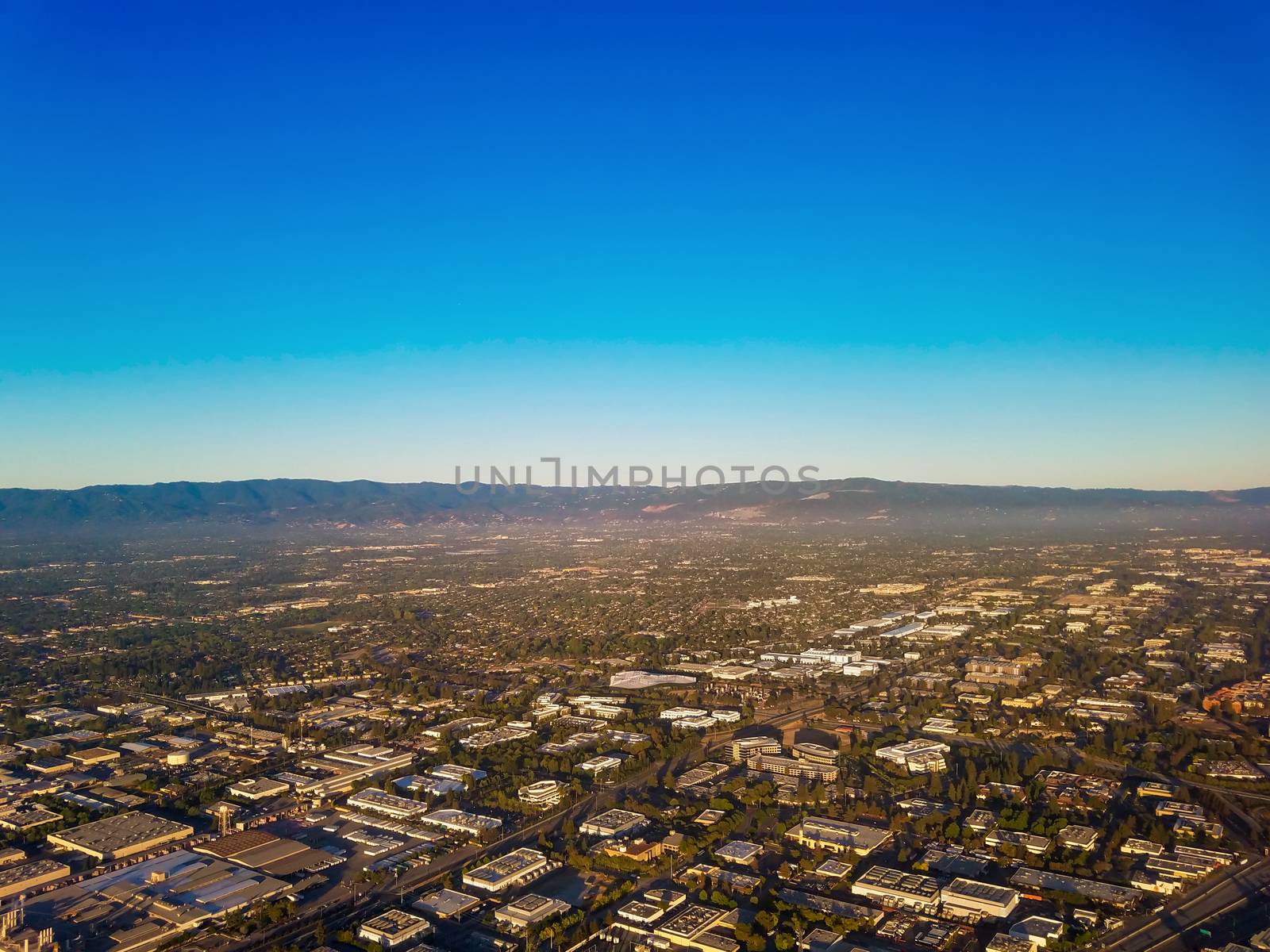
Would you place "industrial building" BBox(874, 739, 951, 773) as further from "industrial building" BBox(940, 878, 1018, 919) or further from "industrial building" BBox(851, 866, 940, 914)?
"industrial building" BBox(940, 878, 1018, 919)

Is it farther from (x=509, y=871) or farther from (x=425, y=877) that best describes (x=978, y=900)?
(x=425, y=877)

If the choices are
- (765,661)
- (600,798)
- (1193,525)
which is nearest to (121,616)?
(765,661)

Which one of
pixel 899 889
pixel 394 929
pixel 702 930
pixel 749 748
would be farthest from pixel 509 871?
pixel 749 748

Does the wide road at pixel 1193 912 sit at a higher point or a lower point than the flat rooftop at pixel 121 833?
lower

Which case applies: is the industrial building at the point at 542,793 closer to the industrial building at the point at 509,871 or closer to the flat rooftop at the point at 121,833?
the industrial building at the point at 509,871

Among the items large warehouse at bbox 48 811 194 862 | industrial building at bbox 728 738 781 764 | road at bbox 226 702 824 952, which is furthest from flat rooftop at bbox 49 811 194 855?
industrial building at bbox 728 738 781 764

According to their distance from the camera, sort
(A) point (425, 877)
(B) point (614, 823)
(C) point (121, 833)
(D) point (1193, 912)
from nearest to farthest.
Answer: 1. (D) point (1193, 912)
2. (A) point (425, 877)
3. (C) point (121, 833)
4. (B) point (614, 823)

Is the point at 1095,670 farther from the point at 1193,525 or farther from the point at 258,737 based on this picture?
the point at 1193,525

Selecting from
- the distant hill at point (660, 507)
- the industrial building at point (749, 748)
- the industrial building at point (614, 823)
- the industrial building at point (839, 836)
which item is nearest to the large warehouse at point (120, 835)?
the industrial building at point (614, 823)
